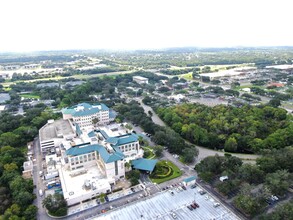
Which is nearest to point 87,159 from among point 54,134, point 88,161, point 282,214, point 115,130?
point 88,161

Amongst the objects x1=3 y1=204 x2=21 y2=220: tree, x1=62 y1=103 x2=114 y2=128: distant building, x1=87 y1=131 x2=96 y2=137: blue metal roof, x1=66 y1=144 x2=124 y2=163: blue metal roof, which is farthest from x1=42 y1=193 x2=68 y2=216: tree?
x1=62 y1=103 x2=114 y2=128: distant building

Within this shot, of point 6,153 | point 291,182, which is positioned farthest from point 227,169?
point 6,153

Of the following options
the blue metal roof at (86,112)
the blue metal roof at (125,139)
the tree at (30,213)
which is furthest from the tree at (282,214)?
the blue metal roof at (86,112)

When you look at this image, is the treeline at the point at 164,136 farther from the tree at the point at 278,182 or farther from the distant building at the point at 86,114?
the tree at the point at 278,182

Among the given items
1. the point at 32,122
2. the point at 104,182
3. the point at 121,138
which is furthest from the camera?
the point at 32,122

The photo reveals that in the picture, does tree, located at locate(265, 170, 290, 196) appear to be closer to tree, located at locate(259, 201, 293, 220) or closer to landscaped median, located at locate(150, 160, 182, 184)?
tree, located at locate(259, 201, 293, 220)

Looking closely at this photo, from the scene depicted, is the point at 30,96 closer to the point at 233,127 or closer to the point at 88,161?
the point at 88,161

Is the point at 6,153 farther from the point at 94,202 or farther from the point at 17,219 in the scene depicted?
the point at 94,202
